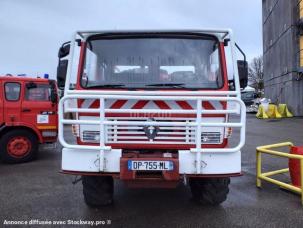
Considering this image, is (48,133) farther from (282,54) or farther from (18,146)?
(282,54)

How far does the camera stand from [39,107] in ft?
31.7

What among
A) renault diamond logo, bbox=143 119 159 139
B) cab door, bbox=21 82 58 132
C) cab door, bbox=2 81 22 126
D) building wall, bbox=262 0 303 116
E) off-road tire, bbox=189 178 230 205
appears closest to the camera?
renault diamond logo, bbox=143 119 159 139

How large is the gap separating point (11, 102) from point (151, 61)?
5.31m

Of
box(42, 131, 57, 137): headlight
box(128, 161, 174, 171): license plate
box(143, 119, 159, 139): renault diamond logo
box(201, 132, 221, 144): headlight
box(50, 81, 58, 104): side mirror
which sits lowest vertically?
box(128, 161, 174, 171): license plate

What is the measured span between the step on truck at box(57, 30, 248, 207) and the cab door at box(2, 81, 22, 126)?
14.2ft

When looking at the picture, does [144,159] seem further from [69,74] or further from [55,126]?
[55,126]

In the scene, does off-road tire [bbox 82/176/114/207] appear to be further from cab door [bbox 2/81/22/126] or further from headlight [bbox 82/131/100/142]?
cab door [bbox 2/81/22/126]

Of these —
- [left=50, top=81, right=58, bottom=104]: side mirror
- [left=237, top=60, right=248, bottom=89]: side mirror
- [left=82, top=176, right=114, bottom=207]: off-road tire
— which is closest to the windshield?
[left=237, top=60, right=248, bottom=89]: side mirror

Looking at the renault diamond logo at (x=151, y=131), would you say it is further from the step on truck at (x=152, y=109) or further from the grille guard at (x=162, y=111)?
the grille guard at (x=162, y=111)

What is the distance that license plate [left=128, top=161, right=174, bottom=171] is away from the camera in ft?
15.2

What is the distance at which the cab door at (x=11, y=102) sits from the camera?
9406mm

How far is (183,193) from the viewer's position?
645 centimetres

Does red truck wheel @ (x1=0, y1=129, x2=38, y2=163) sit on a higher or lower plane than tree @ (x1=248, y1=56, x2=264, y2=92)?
lower

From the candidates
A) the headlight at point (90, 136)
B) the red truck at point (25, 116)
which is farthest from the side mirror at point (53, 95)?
the headlight at point (90, 136)
